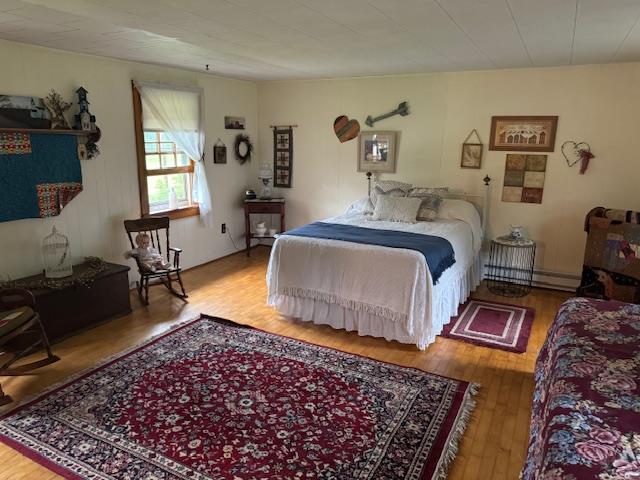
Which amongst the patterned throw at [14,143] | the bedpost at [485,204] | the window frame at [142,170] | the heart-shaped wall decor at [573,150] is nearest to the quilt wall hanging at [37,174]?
the patterned throw at [14,143]

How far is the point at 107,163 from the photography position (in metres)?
4.31

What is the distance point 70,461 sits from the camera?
222 centimetres

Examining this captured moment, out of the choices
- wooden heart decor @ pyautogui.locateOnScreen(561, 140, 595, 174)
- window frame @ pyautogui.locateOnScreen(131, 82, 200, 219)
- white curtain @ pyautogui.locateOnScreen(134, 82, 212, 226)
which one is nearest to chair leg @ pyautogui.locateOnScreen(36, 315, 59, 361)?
window frame @ pyautogui.locateOnScreen(131, 82, 200, 219)

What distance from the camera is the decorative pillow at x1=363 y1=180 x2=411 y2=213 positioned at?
4980 mm

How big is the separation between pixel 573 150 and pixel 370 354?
2.99m

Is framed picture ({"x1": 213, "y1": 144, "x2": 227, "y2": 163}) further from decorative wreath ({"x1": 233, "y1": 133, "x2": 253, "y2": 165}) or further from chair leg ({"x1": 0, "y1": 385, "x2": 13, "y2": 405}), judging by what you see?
chair leg ({"x1": 0, "y1": 385, "x2": 13, "y2": 405})

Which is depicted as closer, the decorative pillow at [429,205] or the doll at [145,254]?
the doll at [145,254]

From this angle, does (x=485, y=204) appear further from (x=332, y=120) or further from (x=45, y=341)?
(x=45, y=341)

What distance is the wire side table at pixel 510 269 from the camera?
482 centimetres

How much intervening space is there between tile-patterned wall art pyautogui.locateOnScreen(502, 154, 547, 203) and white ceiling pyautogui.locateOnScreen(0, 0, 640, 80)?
94cm

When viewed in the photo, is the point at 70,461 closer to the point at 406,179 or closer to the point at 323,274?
the point at 323,274

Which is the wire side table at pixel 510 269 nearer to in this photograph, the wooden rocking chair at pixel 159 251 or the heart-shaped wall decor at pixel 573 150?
the heart-shaped wall decor at pixel 573 150

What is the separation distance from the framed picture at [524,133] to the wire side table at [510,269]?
37.6 inches

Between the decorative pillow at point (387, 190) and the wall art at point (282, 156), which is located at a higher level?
the wall art at point (282, 156)
